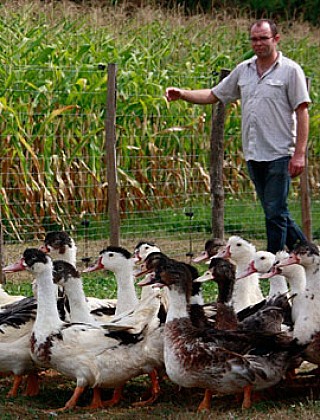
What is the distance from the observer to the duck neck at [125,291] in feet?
25.2

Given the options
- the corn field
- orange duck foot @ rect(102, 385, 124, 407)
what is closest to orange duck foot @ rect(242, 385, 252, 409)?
orange duck foot @ rect(102, 385, 124, 407)

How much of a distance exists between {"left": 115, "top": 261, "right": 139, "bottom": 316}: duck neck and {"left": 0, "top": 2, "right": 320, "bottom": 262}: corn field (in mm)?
4667

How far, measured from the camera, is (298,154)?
848 centimetres

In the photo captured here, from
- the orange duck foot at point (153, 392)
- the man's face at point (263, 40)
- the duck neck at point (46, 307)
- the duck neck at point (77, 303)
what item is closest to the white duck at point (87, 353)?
the duck neck at point (46, 307)

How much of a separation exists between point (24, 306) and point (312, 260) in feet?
7.36

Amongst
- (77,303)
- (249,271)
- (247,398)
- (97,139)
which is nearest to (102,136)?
(97,139)

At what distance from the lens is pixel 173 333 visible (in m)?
6.39

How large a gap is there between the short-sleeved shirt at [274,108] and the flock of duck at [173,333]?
5.18 feet

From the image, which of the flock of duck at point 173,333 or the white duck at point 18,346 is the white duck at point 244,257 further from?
the white duck at point 18,346

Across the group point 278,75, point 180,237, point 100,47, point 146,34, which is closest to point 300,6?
point 146,34

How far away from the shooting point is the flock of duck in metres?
6.30

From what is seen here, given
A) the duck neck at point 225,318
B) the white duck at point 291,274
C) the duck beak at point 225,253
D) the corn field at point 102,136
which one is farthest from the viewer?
the corn field at point 102,136

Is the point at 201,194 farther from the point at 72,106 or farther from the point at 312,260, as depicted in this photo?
the point at 312,260

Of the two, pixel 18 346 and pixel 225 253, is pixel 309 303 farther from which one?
pixel 18 346
